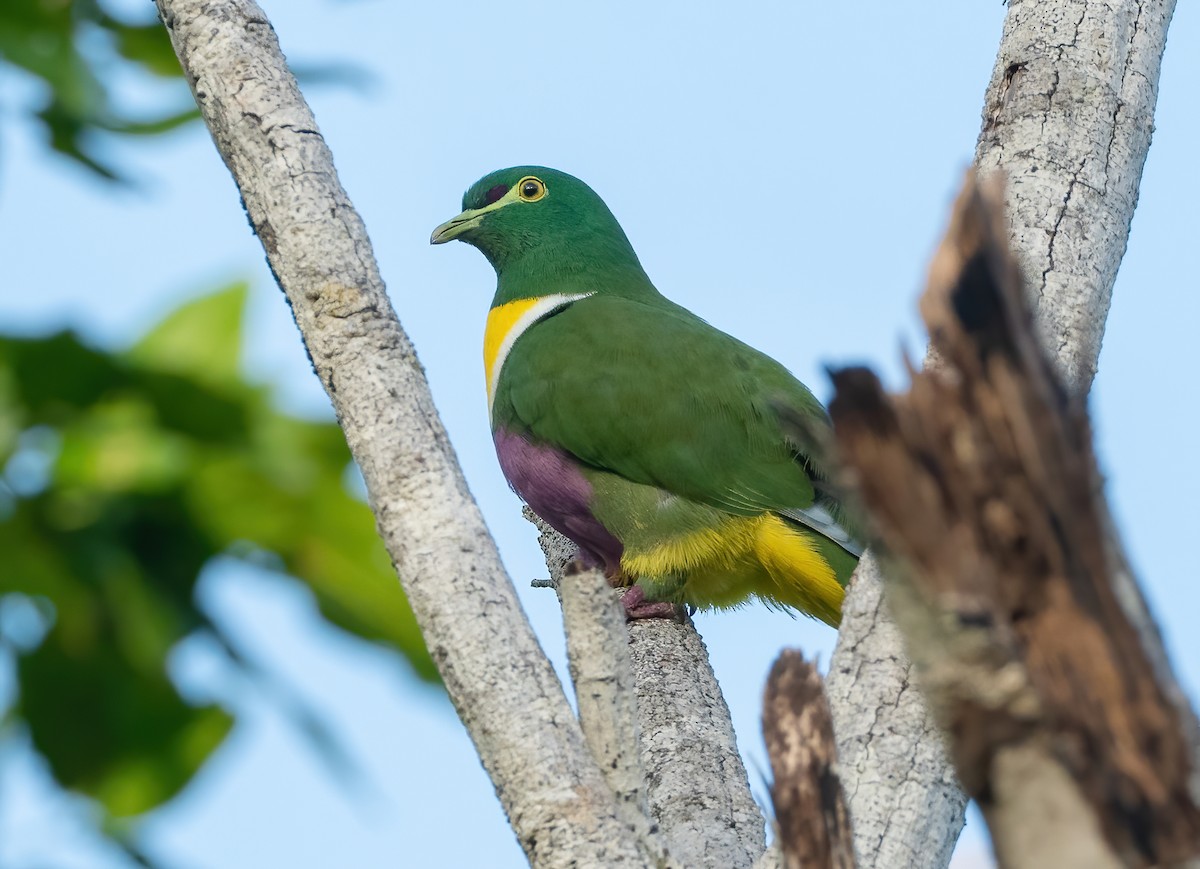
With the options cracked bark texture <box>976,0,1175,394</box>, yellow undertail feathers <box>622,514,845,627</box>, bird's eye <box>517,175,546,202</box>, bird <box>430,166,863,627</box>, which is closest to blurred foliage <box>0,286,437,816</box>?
cracked bark texture <box>976,0,1175,394</box>

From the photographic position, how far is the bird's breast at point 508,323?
17.1 ft

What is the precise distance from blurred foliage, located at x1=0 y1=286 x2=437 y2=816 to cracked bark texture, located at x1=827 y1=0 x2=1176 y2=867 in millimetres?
1538

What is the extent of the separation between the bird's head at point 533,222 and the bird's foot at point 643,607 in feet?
5.01

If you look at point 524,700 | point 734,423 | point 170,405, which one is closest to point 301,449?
point 170,405

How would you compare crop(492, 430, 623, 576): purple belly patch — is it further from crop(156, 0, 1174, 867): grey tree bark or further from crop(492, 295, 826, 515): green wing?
crop(156, 0, 1174, 867): grey tree bark

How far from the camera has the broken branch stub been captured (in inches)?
43.3

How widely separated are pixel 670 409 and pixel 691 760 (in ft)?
4.61

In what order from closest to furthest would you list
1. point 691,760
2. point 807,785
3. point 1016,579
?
point 1016,579 < point 807,785 < point 691,760

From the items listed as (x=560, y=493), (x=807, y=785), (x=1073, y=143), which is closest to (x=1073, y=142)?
(x=1073, y=143)

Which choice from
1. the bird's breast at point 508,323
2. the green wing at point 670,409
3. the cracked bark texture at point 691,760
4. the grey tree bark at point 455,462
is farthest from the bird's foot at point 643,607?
the grey tree bark at point 455,462

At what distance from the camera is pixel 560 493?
469cm

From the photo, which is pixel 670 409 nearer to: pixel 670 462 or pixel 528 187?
pixel 670 462

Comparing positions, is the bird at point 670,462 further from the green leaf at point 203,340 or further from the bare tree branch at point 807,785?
the green leaf at point 203,340


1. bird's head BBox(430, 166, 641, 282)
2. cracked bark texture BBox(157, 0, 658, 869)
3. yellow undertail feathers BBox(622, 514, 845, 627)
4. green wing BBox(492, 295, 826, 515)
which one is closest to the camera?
cracked bark texture BBox(157, 0, 658, 869)
